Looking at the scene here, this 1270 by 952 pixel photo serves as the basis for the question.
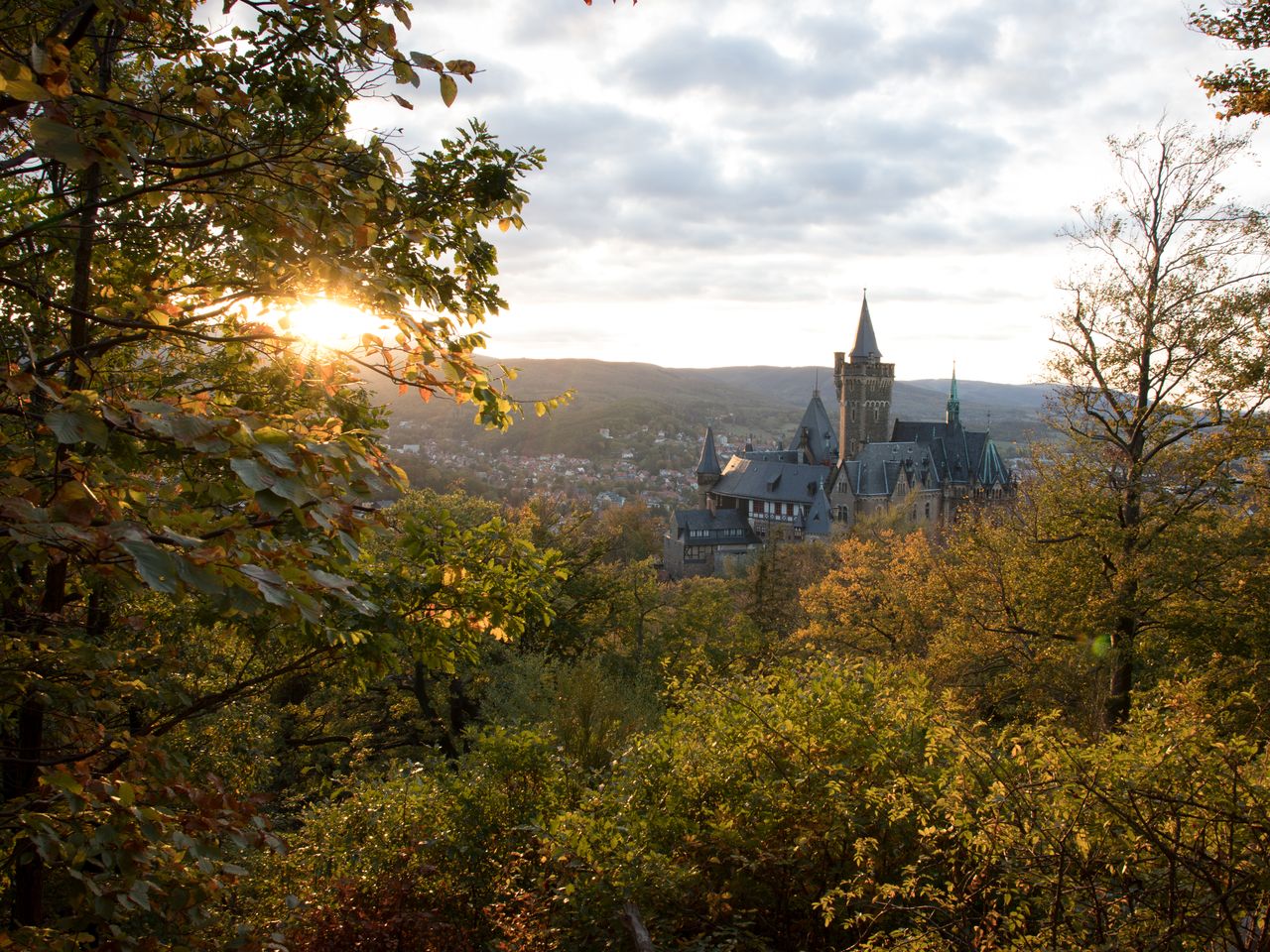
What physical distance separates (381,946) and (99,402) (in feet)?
15.6

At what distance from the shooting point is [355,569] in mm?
4648

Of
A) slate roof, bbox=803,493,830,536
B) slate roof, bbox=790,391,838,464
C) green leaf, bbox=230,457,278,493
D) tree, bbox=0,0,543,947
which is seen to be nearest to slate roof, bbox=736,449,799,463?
slate roof, bbox=790,391,838,464

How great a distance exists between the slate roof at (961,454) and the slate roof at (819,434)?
691cm

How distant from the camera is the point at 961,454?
77.5 meters

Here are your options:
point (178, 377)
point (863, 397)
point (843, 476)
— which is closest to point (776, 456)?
point (863, 397)

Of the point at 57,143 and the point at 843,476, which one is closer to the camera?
the point at 57,143

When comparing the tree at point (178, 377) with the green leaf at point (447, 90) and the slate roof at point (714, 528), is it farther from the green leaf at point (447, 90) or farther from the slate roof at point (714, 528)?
the slate roof at point (714, 528)

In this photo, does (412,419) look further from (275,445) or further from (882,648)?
(275,445)

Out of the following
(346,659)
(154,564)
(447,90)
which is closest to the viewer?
(154,564)

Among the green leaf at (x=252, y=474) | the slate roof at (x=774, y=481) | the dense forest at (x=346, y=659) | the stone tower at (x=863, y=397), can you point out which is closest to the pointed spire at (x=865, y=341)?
the stone tower at (x=863, y=397)

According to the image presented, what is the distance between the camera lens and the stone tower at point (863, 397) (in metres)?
80.9

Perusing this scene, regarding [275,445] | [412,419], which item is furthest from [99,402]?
[412,419]

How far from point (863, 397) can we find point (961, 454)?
34.8 feet

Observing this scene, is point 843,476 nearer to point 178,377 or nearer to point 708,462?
point 708,462
